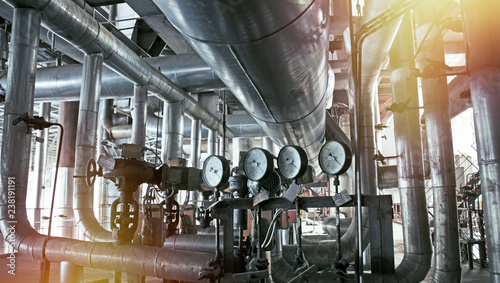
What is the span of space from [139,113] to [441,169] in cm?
432

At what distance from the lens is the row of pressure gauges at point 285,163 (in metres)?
2.62

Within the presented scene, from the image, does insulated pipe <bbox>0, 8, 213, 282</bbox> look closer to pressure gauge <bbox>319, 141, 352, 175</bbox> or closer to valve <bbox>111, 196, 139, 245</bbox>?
valve <bbox>111, 196, 139, 245</bbox>

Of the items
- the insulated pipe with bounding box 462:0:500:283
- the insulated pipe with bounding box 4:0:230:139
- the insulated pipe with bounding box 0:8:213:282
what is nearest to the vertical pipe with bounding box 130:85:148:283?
the insulated pipe with bounding box 4:0:230:139

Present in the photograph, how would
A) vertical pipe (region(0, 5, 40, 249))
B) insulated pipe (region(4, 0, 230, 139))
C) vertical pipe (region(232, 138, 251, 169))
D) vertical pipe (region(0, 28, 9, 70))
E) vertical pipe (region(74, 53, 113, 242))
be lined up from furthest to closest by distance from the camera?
vertical pipe (region(232, 138, 251, 169)) → vertical pipe (region(0, 28, 9, 70)) → vertical pipe (region(74, 53, 113, 242)) → insulated pipe (region(4, 0, 230, 139)) → vertical pipe (region(0, 5, 40, 249))

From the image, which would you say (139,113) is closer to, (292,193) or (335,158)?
(292,193)

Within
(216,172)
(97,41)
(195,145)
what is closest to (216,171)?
(216,172)

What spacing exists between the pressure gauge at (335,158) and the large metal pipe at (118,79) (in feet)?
10.5

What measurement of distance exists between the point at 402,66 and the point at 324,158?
1803mm

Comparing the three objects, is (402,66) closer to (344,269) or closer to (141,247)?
(344,269)

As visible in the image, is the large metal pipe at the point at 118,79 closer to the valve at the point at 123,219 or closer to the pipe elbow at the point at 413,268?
the valve at the point at 123,219

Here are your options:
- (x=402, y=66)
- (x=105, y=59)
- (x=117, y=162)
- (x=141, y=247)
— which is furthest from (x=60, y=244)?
(x=402, y=66)

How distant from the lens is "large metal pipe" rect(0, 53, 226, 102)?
218 inches

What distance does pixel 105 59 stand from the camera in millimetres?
4391

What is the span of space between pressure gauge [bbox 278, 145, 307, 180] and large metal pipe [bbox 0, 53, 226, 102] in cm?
304
